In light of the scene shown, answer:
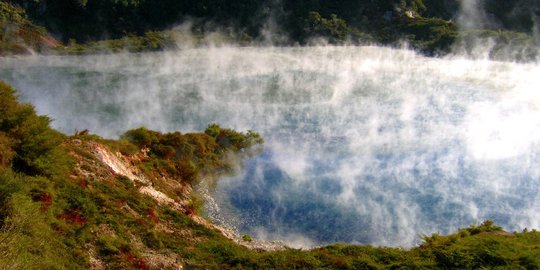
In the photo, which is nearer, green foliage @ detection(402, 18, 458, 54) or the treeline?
green foliage @ detection(402, 18, 458, 54)

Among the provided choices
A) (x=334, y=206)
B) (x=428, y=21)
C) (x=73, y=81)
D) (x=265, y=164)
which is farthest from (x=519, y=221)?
(x=428, y=21)

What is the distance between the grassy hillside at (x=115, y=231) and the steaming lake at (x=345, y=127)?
8826 mm

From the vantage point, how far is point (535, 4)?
14375cm

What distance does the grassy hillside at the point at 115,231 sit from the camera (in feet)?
83.2

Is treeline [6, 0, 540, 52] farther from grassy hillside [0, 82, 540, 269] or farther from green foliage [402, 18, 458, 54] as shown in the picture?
grassy hillside [0, 82, 540, 269]

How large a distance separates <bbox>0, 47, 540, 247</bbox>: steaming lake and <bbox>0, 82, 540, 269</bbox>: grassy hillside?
883 centimetres

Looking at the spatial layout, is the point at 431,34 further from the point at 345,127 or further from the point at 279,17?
the point at 345,127

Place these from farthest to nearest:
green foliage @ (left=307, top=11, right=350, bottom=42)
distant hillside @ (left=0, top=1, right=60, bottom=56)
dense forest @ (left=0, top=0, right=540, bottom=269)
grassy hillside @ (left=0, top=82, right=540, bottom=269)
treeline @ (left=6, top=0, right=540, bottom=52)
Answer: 1. treeline @ (left=6, top=0, right=540, bottom=52)
2. green foliage @ (left=307, top=11, right=350, bottom=42)
3. distant hillside @ (left=0, top=1, right=60, bottom=56)
4. dense forest @ (left=0, top=0, right=540, bottom=269)
5. grassy hillside @ (left=0, top=82, right=540, bottom=269)

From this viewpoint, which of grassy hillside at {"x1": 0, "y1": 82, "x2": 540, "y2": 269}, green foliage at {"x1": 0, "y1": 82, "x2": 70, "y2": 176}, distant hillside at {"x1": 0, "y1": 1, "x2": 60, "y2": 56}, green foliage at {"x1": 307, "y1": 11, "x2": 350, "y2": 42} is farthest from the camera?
green foliage at {"x1": 307, "y1": 11, "x2": 350, "y2": 42}

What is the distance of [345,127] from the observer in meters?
62.2

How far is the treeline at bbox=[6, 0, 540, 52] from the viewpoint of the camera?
142m

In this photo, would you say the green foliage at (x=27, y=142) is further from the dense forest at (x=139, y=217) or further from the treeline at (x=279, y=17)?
the treeline at (x=279, y=17)

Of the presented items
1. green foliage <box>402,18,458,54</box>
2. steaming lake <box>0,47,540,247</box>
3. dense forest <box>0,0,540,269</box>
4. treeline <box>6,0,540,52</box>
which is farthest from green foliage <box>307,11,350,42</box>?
dense forest <box>0,0,540,269</box>

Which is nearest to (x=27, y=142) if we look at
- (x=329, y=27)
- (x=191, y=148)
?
(x=191, y=148)
